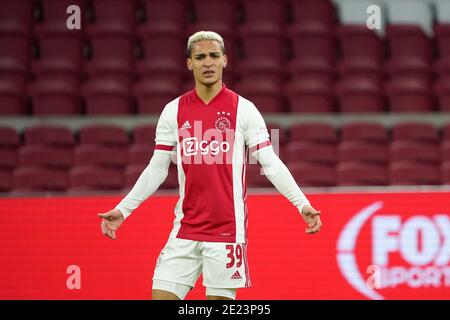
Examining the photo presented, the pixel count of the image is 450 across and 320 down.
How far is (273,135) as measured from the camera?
6746 millimetres

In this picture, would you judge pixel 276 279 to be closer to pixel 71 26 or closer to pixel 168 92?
pixel 168 92

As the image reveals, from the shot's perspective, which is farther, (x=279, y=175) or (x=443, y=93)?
(x=443, y=93)

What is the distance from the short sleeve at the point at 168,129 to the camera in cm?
352

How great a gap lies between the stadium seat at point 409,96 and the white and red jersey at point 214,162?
4.53 meters

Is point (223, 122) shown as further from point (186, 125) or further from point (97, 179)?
point (97, 179)

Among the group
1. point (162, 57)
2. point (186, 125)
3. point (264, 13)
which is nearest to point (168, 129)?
point (186, 125)

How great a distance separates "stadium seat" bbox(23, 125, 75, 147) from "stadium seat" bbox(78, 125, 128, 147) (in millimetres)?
109

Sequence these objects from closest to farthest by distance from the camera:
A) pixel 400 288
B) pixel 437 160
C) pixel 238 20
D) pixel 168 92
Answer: pixel 400 288 → pixel 437 160 → pixel 168 92 → pixel 238 20

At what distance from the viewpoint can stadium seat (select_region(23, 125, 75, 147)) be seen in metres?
7.16

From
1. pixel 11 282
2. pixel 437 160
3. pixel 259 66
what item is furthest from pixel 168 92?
pixel 11 282

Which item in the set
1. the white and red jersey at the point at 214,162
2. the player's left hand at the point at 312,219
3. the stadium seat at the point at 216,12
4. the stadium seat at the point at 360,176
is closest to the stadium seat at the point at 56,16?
the stadium seat at the point at 216,12

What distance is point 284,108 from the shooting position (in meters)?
7.88

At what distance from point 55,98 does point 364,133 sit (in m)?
2.62

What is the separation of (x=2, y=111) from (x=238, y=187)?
15.5 feet
